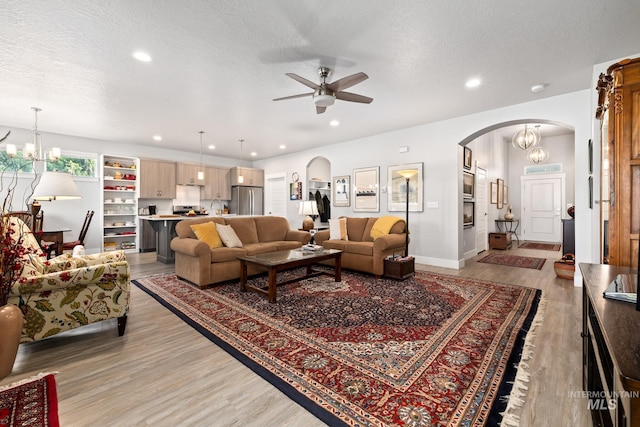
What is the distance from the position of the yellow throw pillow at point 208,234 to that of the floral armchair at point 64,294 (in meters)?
1.61

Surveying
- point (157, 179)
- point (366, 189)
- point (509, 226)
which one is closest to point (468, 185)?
point (366, 189)

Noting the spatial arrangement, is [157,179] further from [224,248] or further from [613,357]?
[613,357]

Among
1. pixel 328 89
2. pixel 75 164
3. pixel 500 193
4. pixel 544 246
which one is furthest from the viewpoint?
pixel 500 193

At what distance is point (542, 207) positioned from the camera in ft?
27.7

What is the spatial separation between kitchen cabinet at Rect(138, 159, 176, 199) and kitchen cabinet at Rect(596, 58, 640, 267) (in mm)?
7918

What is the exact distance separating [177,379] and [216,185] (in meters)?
7.12

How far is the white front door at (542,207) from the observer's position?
26.8ft

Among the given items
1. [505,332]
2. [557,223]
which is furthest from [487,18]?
[557,223]

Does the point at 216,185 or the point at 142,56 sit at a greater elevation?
the point at 142,56

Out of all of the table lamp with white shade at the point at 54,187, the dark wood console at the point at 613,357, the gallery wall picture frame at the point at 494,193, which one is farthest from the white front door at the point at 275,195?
the dark wood console at the point at 613,357

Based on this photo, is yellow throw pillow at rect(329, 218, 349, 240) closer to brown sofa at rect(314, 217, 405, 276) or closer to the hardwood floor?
brown sofa at rect(314, 217, 405, 276)

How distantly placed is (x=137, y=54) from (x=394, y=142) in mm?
4533

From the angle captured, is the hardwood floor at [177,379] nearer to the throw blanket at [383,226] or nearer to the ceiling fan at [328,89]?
the throw blanket at [383,226]

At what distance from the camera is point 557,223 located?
8.20 m
